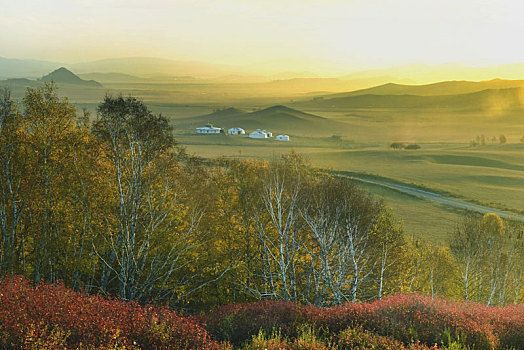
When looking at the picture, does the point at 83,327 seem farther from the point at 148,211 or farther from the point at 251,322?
the point at 148,211

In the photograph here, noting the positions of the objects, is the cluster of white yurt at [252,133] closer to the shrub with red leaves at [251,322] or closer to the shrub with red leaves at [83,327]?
the shrub with red leaves at [251,322]

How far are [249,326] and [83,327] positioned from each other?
14.6ft

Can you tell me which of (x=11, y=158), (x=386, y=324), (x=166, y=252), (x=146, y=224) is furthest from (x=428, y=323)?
(x=11, y=158)

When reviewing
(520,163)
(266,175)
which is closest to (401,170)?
(520,163)

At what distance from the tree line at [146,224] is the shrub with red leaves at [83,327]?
108 inches

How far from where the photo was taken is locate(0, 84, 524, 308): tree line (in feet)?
49.9

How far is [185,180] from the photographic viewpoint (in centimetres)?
2862

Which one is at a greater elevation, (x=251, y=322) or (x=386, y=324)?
(x=386, y=324)

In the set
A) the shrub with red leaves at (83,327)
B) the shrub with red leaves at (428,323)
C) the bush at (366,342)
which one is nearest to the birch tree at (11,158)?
the shrub with red leaves at (83,327)

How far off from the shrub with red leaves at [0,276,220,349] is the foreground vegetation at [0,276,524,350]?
2 centimetres

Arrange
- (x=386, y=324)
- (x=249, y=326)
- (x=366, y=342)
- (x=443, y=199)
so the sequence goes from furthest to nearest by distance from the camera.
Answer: (x=443, y=199), (x=249, y=326), (x=386, y=324), (x=366, y=342)

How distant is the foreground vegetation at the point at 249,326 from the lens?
834 centimetres

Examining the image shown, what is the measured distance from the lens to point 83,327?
8.55 m

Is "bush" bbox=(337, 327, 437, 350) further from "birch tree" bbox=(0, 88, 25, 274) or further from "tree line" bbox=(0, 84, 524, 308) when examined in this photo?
"birch tree" bbox=(0, 88, 25, 274)
